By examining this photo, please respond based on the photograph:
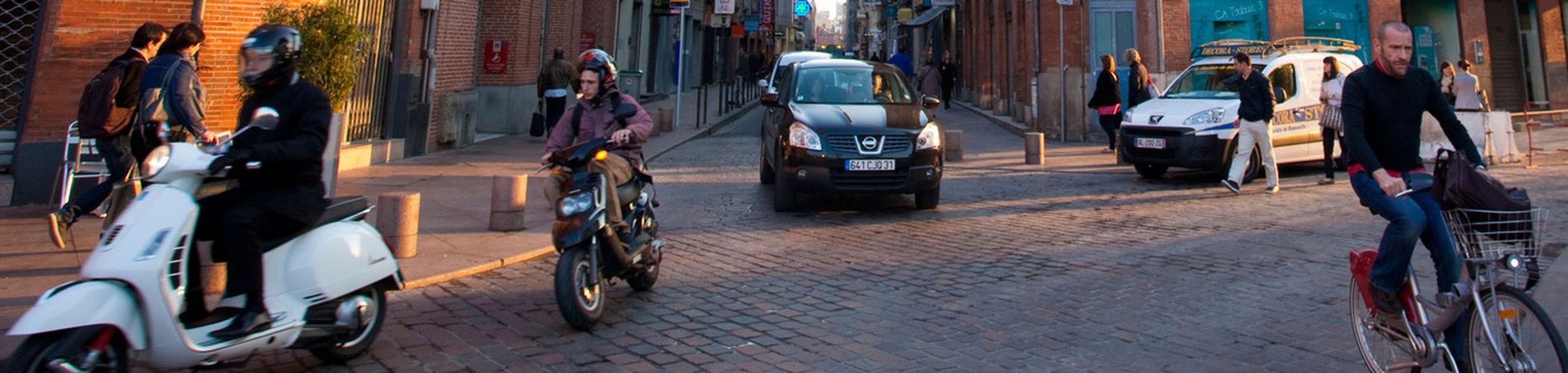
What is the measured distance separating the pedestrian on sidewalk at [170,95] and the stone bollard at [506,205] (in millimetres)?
2368

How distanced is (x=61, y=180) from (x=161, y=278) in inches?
231

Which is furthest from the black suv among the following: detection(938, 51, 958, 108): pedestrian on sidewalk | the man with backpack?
detection(938, 51, 958, 108): pedestrian on sidewalk

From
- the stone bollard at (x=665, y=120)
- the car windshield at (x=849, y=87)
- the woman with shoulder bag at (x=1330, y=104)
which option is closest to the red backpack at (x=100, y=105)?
the car windshield at (x=849, y=87)

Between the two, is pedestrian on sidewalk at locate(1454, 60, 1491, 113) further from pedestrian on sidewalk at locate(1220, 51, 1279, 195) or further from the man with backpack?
the man with backpack

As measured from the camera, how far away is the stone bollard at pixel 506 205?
8.69m

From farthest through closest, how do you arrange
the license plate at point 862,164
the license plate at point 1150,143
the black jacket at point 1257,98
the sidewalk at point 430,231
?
1. the license plate at point 1150,143
2. the black jacket at point 1257,98
3. the license plate at point 862,164
4. the sidewalk at point 430,231

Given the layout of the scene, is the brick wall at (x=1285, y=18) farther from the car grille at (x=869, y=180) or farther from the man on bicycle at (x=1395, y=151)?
the man on bicycle at (x=1395, y=151)

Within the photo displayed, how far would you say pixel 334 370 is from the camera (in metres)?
4.79

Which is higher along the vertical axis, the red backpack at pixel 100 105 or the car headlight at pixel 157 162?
the red backpack at pixel 100 105

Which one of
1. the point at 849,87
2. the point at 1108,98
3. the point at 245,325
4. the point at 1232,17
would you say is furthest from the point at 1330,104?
the point at 245,325

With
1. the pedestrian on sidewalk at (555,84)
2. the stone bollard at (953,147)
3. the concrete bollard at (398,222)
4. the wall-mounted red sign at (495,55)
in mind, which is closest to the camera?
the concrete bollard at (398,222)

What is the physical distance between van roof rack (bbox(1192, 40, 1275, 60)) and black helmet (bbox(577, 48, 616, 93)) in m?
10.8

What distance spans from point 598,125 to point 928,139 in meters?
4.49

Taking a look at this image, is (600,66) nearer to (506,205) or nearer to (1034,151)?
(506,205)
